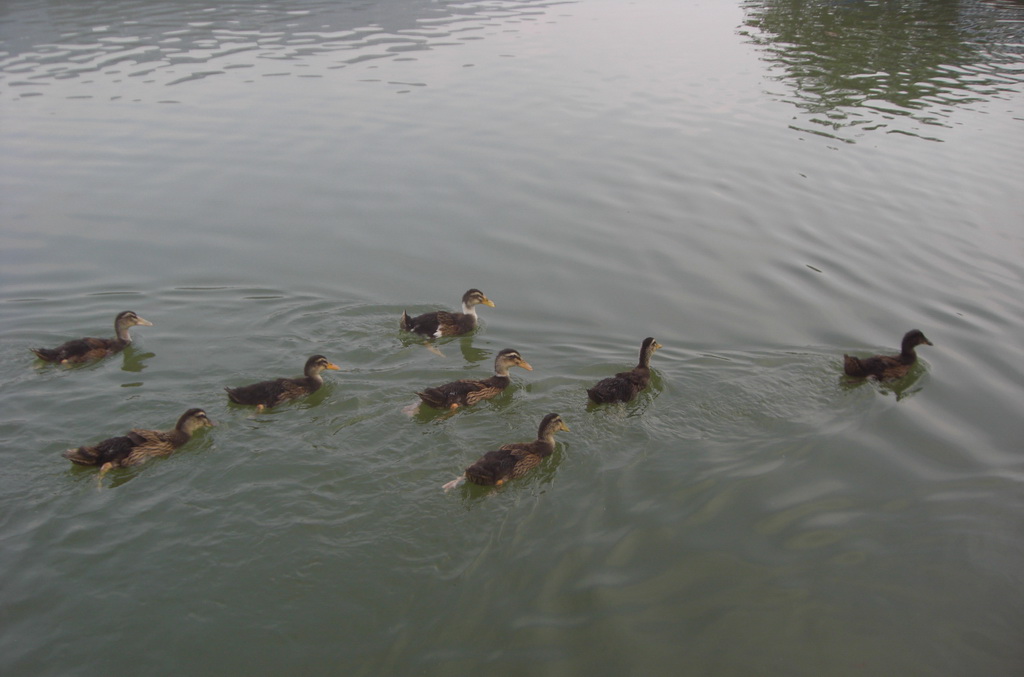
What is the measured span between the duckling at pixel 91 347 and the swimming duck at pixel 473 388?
3.56 m

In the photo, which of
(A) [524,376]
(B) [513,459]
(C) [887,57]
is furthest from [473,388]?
(C) [887,57]

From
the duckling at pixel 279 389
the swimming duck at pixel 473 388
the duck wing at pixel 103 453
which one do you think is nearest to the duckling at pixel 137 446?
the duck wing at pixel 103 453

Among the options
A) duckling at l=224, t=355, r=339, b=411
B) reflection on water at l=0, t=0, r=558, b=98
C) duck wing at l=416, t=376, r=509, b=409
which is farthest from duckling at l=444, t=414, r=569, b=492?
reflection on water at l=0, t=0, r=558, b=98

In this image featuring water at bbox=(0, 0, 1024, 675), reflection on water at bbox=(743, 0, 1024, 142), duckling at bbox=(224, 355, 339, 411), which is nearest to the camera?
water at bbox=(0, 0, 1024, 675)

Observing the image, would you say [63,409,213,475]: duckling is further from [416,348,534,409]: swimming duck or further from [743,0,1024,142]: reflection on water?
[743,0,1024,142]: reflection on water

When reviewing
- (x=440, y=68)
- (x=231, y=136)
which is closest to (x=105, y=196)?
(x=231, y=136)

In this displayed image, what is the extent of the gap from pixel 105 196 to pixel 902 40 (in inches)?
896

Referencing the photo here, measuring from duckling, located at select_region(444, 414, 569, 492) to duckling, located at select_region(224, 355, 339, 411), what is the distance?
6.92 feet

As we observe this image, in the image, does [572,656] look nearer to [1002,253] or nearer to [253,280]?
[253,280]

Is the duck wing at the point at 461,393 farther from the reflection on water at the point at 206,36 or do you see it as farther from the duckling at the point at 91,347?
the reflection on water at the point at 206,36

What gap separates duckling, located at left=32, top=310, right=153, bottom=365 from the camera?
8.12m

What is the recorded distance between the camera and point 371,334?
9.04 m

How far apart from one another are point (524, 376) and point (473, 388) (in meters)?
0.88

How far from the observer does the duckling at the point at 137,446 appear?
21.4ft
